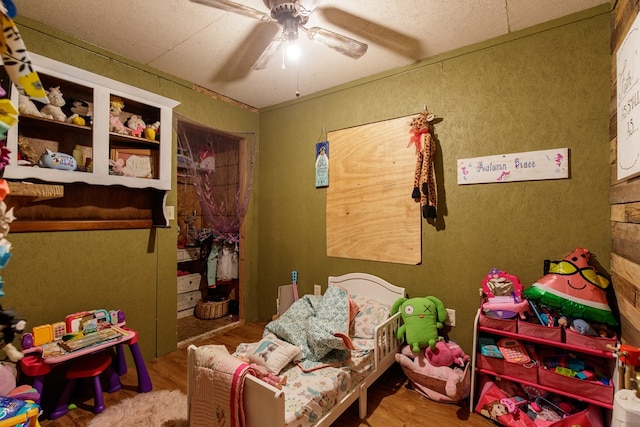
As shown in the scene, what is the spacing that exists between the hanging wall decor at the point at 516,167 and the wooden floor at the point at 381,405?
156 cm

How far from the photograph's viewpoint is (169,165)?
244 centimetres

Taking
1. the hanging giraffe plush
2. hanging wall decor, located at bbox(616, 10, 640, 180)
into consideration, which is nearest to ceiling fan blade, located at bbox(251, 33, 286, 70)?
the hanging giraffe plush

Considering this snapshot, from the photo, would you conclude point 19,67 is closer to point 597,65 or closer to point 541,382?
point 541,382

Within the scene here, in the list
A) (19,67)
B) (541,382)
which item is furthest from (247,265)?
(19,67)

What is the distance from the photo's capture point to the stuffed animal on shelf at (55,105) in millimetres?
1886

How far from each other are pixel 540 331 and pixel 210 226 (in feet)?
9.40

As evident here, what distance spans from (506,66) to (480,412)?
90.8 inches

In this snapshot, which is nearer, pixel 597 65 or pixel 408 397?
pixel 597 65

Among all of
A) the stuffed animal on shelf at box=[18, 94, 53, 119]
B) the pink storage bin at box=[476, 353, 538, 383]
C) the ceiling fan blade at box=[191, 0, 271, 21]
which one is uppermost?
the ceiling fan blade at box=[191, 0, 271, 21]

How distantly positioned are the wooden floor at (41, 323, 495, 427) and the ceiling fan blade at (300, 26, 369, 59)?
2.24 m

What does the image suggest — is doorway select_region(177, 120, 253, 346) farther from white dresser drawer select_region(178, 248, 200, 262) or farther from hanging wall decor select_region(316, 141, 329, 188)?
hanging wall decor select_region(316, 141, 329, 188)

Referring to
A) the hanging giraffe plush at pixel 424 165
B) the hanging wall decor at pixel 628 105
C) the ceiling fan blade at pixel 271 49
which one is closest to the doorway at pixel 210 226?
the ceiling fan blade at pixel 271 49

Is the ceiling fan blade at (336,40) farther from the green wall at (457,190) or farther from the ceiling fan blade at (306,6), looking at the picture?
the green wall at (457,190)

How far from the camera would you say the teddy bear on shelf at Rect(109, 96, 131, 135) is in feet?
7.13
